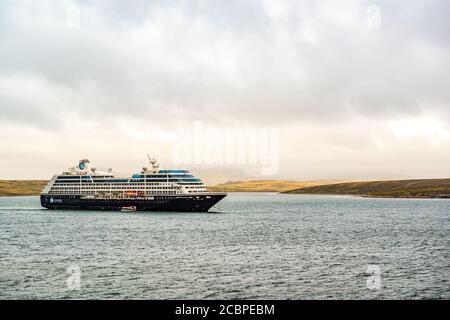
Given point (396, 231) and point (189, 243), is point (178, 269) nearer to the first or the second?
point (189, 243)

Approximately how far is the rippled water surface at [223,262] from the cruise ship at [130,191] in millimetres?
39095

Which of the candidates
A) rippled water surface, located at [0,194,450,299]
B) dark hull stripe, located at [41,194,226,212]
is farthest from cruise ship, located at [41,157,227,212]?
rippled water surface, located at [0,194,450,299]

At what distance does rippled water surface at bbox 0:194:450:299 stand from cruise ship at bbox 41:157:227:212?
128 feet

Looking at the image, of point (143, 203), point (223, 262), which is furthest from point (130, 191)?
point (223, 262)

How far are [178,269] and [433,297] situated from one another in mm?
22090

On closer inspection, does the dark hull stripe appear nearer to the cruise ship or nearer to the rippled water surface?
the cruise ship

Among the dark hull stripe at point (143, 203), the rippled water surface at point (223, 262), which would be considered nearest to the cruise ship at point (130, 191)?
the dark hull stripe at point (143, 203)

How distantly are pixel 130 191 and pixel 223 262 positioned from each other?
289 feet

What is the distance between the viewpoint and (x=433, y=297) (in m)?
36.2

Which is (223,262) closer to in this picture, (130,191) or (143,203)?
(143,203)

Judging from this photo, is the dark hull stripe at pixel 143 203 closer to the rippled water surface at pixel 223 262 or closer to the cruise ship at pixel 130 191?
the cruise ship at pixel 130 191

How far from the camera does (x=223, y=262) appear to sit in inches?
2015

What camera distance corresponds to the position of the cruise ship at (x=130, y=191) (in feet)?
412
